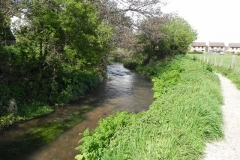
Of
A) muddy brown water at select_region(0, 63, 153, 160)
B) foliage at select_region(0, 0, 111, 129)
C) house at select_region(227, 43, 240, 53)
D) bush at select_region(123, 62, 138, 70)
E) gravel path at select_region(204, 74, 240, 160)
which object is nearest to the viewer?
gravel path at select_region(204, 74, 240, 160)

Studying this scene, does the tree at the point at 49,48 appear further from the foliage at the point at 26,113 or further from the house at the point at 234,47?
the house at the point at 234,47

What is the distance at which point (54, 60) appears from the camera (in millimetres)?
12242

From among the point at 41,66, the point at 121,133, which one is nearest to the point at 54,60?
the point at 41,66

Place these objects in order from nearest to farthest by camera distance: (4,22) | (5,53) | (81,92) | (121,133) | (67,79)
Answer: (121,133) < (4,22) < (5,53) < (67,79) < (81,92)

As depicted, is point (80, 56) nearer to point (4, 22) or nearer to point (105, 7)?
point (4, 22)

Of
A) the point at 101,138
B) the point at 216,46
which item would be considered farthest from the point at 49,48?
the point at 216,46

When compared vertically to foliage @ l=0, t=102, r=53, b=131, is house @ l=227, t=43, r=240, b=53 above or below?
above

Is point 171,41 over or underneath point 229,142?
over

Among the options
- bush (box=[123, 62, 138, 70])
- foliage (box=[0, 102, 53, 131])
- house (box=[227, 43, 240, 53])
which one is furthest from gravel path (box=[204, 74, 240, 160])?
house (box=[227, 43, 240, 53])

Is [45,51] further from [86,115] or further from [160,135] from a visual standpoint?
[160,135]

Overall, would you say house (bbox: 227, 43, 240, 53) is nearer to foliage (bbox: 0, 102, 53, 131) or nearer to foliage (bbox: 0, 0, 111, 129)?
foliage (bbox: 0, 0, 111, 129)

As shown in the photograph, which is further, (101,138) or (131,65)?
(131,65)

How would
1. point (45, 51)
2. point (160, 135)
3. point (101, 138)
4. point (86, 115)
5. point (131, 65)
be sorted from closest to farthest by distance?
point (160, 135), point (101, 138), point (86, 115), point (45, 51), point (131, 65)

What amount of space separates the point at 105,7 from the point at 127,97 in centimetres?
822
